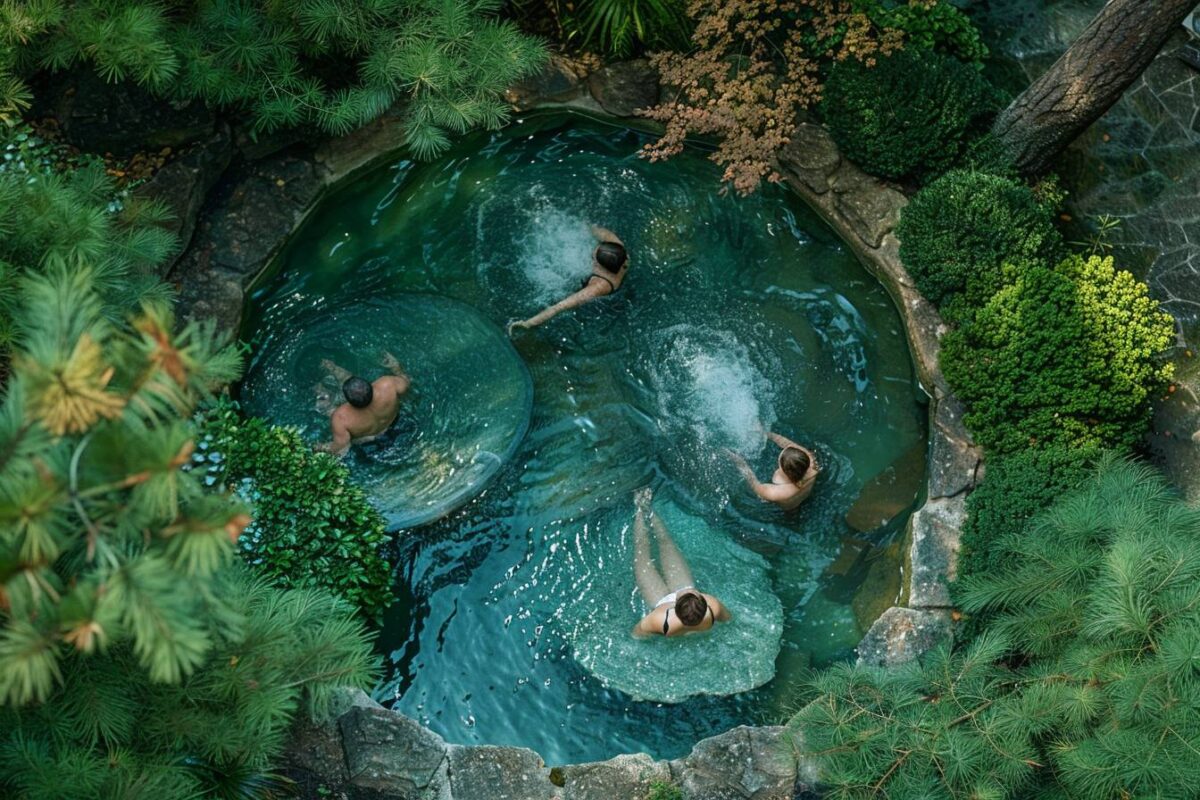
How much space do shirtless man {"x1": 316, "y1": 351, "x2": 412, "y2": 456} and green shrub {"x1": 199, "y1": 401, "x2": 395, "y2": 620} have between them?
33cm

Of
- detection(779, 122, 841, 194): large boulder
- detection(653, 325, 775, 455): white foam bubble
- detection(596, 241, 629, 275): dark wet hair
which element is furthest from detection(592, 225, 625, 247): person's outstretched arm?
detection(779, 122, 841, 194): large boulder

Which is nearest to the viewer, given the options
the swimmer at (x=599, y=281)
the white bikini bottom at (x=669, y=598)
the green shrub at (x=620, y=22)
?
the white bikini bottom at (x=669, y=598)

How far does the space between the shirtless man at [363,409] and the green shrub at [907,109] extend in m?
3.78

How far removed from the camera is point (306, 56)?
8.42 metres

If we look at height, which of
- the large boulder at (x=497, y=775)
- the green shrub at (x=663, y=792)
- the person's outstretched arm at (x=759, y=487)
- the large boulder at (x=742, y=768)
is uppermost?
the person's outstretched arm at (x=759, y=487)

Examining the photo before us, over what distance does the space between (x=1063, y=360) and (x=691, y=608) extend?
9.71 ft

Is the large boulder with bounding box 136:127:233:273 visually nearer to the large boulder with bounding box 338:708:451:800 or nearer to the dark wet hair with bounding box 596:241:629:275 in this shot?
the dark wet hair with bounding box 596:241:629:275

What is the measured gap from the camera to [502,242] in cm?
884

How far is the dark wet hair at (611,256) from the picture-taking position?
8336 mm

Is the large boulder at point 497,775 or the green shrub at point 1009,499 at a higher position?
the green shrub at point 1009,499

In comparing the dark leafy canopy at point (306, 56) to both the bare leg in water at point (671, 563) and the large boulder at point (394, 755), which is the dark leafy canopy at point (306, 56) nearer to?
the bare leg in water at point (671, 563)

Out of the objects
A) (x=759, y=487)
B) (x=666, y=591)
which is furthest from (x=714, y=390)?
(x=666, y=591)

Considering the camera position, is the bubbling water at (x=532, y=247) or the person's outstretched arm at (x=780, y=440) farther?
the bubbling water at (x=532, y=247)

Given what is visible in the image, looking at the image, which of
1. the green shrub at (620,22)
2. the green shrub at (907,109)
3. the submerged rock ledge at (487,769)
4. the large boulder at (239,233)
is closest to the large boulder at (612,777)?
the submerged rock ledge at (487,769)
